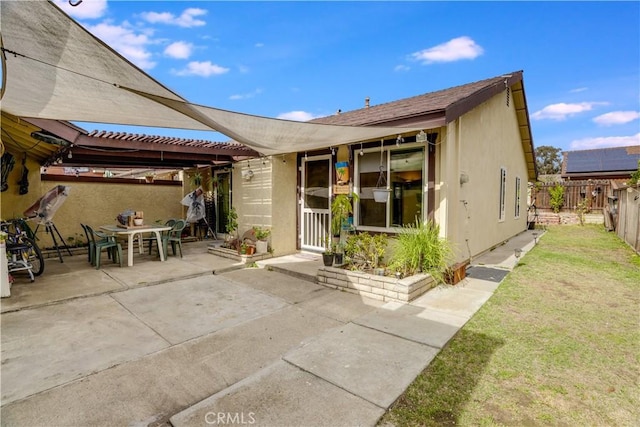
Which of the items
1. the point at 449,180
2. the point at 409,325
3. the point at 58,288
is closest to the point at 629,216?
the point at 449,180

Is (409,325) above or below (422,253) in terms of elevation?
below

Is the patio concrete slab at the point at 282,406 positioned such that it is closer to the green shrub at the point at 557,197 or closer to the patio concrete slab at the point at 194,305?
the patio concrete slab at the point at 194,305

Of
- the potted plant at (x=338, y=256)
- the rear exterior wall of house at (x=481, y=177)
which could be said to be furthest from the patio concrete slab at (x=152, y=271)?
the rear exterior wall of house at (x=481, y=177)

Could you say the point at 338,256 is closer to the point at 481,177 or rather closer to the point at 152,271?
the point at 152,271

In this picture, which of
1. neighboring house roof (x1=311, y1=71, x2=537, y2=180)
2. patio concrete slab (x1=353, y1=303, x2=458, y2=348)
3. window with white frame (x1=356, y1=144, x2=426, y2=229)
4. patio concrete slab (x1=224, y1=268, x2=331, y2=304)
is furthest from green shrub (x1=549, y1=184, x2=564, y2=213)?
patio concrete slab (x1=224, y1=268, x2=331, y2=304)

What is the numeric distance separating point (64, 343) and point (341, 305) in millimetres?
3283

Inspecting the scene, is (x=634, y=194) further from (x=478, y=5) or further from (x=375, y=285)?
(x=375, y=285)

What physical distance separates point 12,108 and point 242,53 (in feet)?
17.7

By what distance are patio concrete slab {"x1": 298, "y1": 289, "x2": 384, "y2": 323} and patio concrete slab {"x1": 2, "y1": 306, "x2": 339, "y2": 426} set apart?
1.77ft

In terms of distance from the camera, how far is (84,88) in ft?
10.7

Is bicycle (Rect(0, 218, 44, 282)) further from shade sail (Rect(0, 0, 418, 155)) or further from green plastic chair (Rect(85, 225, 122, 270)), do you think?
shade sail (Rect(0, 0, 418, 155))

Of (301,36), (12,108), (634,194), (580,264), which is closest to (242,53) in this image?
(301,36)

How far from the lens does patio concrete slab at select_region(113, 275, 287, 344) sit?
3697 millimetres

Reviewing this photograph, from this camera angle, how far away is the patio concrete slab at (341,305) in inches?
162
